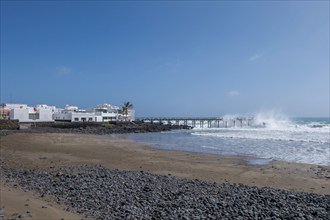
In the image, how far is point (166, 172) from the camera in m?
13.0

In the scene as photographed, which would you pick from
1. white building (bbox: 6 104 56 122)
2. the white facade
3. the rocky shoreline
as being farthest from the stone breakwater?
the white facade

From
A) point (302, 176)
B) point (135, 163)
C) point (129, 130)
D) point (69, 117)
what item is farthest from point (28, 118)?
point (302, 176)

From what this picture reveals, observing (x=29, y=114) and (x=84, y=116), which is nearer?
(x=29, y=114)

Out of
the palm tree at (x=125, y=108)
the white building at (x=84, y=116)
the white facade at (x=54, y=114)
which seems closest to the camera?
the white facade at (x=54, y=114)

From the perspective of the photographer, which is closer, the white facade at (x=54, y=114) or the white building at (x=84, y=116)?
the white facade at (x=54, y=114)

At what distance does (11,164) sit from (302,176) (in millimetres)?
12602

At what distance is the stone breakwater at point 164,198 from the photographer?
268 inches

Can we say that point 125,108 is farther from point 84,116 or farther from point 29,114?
point 29,114

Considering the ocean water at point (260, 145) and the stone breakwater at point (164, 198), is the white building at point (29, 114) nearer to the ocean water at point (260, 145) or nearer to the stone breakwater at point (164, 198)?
the ocean water at point (260, 145)

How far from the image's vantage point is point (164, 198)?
7.89 m

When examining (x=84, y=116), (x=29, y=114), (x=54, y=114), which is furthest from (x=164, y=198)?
(x=54, y=114)

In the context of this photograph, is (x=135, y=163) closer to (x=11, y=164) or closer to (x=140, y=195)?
(x=11, y=164)

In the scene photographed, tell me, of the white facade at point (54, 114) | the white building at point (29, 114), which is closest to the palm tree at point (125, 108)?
the white facade at point (54, 114)

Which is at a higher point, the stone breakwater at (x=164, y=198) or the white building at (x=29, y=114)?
the white building at (x=29, y=114)
